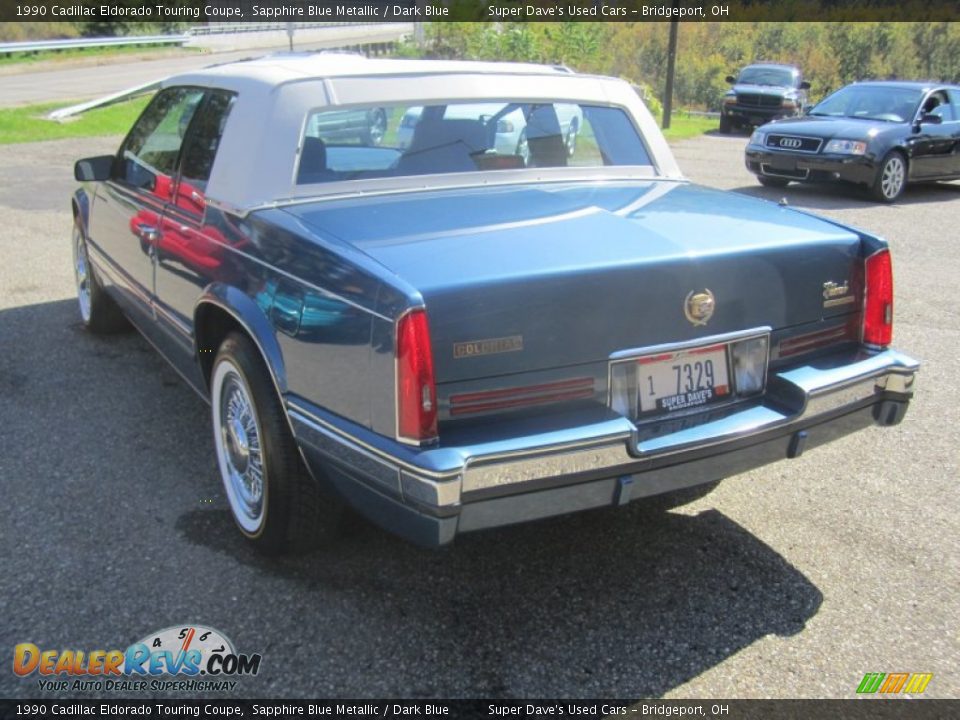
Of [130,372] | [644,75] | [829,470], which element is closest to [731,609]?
[829,470]

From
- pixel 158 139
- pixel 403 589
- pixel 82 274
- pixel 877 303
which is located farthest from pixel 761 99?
pixel 403 589

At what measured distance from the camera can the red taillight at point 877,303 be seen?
3.33m

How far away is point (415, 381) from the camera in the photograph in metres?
2.52

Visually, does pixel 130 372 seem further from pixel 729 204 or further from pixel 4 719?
pixel 729 204

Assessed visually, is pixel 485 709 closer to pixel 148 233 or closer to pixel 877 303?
pixel 877 303

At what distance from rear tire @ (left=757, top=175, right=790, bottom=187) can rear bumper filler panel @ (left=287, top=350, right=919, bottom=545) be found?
31.4ft

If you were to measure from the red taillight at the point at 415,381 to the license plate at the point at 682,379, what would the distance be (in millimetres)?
684

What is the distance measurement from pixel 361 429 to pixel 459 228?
2.52ft

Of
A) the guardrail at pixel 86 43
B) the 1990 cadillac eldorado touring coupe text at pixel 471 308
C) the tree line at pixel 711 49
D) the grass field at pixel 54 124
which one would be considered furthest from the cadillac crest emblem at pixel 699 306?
the guardrail at pixel 86 43

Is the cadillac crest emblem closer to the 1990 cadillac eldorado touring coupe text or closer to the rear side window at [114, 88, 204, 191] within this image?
the 1990 cadillac eldorado touring coupe text

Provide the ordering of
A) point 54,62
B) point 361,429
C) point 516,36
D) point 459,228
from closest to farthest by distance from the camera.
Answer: point 361,429 < point 459,228 < point 516,36 < point 54,62

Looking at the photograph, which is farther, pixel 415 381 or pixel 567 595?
pixel 567 595

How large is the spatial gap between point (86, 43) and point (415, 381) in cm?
3490

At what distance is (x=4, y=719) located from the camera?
8.16ft
